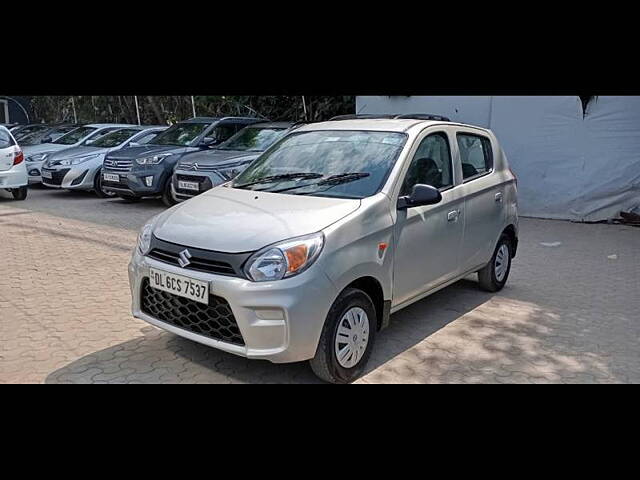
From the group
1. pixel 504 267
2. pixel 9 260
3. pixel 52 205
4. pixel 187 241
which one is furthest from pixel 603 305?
pixel 52 205

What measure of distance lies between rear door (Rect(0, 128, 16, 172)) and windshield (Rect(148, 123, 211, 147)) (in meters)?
2.56

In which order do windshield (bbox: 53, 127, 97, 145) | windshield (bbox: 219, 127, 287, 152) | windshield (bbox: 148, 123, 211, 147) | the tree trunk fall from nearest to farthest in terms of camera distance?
windshield (bbox: 219, 127, 287, 152) < windshield (bbox: 148, 123, 211, 147) < windshield (bbox: 53, 127, 97, 145) < the tree trunk

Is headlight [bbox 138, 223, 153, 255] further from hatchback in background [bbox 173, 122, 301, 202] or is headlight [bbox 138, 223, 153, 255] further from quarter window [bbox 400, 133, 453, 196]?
hatchback in background [bbox 173, 122, 301, 202]

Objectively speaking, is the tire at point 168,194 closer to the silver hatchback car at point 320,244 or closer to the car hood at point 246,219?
the silver hatchback car at point 320,244

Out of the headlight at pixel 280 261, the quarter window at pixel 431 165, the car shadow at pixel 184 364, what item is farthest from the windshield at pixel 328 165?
the car shadow at pixel 184 364

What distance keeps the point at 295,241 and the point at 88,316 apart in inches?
98.6

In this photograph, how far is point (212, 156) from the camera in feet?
31.3

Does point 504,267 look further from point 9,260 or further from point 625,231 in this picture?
point 9,260

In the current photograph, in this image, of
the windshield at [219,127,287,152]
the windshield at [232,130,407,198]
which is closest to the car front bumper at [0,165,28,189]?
the windshield at [219,127,287,152]

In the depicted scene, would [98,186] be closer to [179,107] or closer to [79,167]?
[79,167]

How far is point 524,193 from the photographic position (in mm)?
10352

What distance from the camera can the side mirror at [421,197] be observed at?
375 cm

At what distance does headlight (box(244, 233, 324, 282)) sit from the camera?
10.0ft

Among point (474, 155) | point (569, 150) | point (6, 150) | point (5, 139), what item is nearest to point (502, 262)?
point (474, 155)
